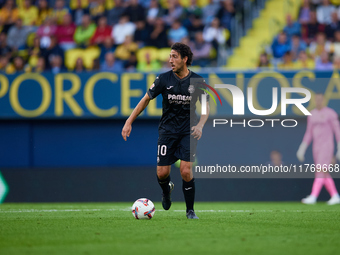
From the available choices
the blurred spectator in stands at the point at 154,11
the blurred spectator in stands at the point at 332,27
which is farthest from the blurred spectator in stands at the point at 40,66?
the blurred spectator in stands at the point at 332,27

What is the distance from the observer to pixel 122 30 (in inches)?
651

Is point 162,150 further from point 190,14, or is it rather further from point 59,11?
point 59,11

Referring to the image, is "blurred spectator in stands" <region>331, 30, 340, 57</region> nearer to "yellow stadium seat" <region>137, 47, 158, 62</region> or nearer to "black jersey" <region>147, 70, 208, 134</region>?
"yellow stadium seat" <region>137, 47, 158, 62</region>

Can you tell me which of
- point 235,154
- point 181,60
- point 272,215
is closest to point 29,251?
point 181,60

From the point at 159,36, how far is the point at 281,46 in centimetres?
315

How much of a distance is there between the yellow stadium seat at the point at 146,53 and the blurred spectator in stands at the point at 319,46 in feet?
12.7

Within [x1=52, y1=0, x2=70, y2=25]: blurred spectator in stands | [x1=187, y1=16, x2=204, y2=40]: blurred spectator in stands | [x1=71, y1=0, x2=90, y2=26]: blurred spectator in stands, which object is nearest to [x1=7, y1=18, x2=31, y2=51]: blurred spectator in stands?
[x1=52, y1=0, x2=70, y2=25]: blurred spectator in stands

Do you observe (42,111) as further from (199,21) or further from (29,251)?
(29,251)

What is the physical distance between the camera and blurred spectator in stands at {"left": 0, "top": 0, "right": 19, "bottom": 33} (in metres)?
17.6

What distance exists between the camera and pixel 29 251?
18.2ft

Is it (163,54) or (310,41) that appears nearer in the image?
(310,41)

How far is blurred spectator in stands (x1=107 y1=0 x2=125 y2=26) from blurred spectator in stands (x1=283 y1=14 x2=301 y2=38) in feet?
14.9

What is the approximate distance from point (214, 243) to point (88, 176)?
7.81 meters

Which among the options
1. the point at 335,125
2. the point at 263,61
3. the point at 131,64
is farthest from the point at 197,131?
the point at 131,64
